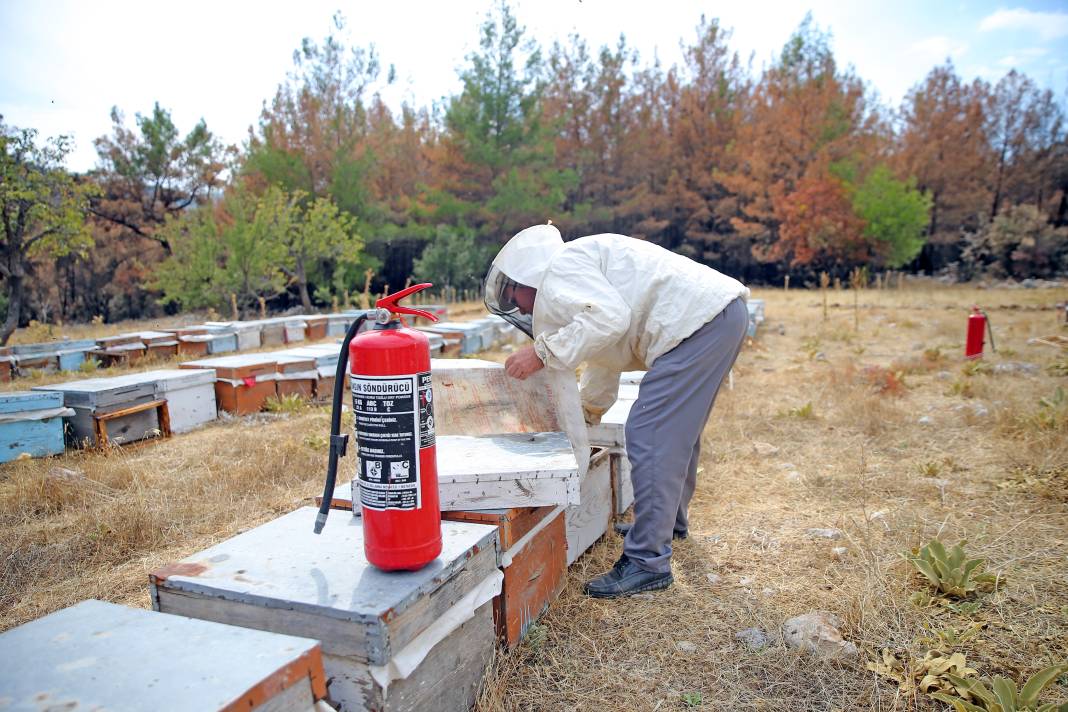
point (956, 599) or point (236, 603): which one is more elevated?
point (236, 603)

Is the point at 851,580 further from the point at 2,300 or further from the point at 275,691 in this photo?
the point at 2,300

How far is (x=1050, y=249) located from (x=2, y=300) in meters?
35.1

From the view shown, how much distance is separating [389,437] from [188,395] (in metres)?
4.66

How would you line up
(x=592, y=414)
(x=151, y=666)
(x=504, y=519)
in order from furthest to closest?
1. (x=592, y=414)
2. (x=504, y=519)
3. (x=151, y=666)

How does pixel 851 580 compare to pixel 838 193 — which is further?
pixel 838 193

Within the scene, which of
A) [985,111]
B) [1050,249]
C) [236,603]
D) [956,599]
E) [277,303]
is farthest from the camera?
[985,111]

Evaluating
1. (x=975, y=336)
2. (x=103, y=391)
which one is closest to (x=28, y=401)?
(x=103, y=391)

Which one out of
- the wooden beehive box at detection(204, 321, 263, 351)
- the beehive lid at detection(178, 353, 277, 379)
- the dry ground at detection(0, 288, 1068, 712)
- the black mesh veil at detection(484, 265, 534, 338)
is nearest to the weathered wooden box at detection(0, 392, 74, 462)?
the dry ground at detection(0, 288, 1068, 712)

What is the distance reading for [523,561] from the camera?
96.1 inches

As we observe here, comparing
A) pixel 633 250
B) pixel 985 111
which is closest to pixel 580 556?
pixel 633 250

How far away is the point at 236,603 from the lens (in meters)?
1.79

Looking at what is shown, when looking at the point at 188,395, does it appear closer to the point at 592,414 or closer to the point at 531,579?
the point at 592,414

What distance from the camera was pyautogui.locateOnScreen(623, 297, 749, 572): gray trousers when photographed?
2.84m

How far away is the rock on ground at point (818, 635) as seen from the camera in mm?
2406
